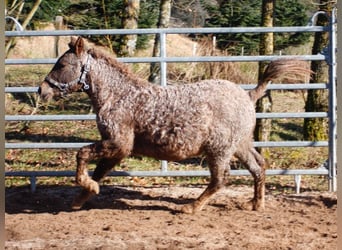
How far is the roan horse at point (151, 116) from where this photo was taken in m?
6.31

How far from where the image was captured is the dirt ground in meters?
5.54

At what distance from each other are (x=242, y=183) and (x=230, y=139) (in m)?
1.88

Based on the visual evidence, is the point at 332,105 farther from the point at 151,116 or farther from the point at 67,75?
the point at 67,75

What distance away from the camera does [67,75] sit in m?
6.50

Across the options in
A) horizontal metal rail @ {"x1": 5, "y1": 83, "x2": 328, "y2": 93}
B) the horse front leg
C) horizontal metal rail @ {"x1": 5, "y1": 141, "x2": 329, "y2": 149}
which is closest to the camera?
the horse front leg

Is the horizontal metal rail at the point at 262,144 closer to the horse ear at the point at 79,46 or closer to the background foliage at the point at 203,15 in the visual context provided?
the horse ear at the point at 79,46

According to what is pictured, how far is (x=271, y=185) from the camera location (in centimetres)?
801

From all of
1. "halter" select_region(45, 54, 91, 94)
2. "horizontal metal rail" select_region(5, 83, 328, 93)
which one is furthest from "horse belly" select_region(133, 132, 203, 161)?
"horizontal metal rail" select_region(5, 83, 328, 93)

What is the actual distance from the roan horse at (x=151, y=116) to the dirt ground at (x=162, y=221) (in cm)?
35

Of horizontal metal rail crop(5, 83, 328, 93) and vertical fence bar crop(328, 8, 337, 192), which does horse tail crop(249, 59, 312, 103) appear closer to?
horizontal metal rail crop(5, 83, 328, 93)

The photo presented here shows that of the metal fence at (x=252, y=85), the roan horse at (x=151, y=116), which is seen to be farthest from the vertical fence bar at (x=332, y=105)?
the roan horse at (x=151, y=116)

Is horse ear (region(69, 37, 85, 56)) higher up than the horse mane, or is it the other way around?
horse ear (region(69, 37, 85, 56))

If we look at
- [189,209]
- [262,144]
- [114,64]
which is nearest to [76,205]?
[189,209]

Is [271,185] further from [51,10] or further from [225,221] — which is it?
[51,10]
